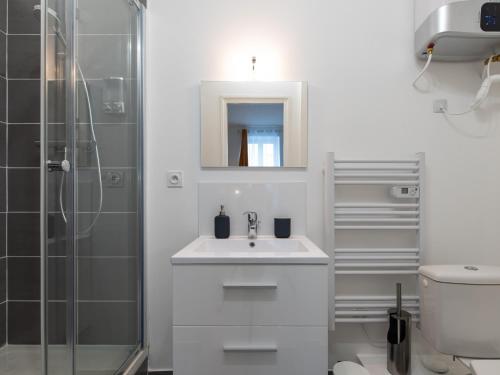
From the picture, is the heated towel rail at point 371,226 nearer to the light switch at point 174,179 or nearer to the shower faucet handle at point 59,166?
the light switch at point 174,179

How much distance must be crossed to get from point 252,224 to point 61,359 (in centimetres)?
100

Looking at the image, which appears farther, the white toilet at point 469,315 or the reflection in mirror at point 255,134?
the reflection in mirror at point 255,134

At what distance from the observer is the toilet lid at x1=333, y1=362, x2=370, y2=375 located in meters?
1.60

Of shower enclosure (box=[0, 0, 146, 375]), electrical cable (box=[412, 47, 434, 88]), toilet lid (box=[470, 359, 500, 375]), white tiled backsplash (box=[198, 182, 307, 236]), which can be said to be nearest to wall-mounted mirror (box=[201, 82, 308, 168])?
white tiled backsplash (box=[198, 182, 307, 236])

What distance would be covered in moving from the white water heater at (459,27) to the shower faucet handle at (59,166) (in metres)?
1.73

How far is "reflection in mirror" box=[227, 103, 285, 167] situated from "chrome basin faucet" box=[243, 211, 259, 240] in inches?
10.7

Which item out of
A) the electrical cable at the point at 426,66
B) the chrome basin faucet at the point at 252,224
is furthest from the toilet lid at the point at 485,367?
the electrical cable at the point at 426,66

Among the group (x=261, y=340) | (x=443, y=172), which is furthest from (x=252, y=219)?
(x=443, y=172)

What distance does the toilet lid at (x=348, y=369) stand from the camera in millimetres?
1603

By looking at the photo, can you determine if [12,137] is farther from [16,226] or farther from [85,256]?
[85,256]

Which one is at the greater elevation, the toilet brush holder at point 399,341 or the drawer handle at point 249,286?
the drawer handle at point 249,286

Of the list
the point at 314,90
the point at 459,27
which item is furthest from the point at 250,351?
the point at 459,27

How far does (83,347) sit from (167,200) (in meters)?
0.79

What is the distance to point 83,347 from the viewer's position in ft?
4.07
